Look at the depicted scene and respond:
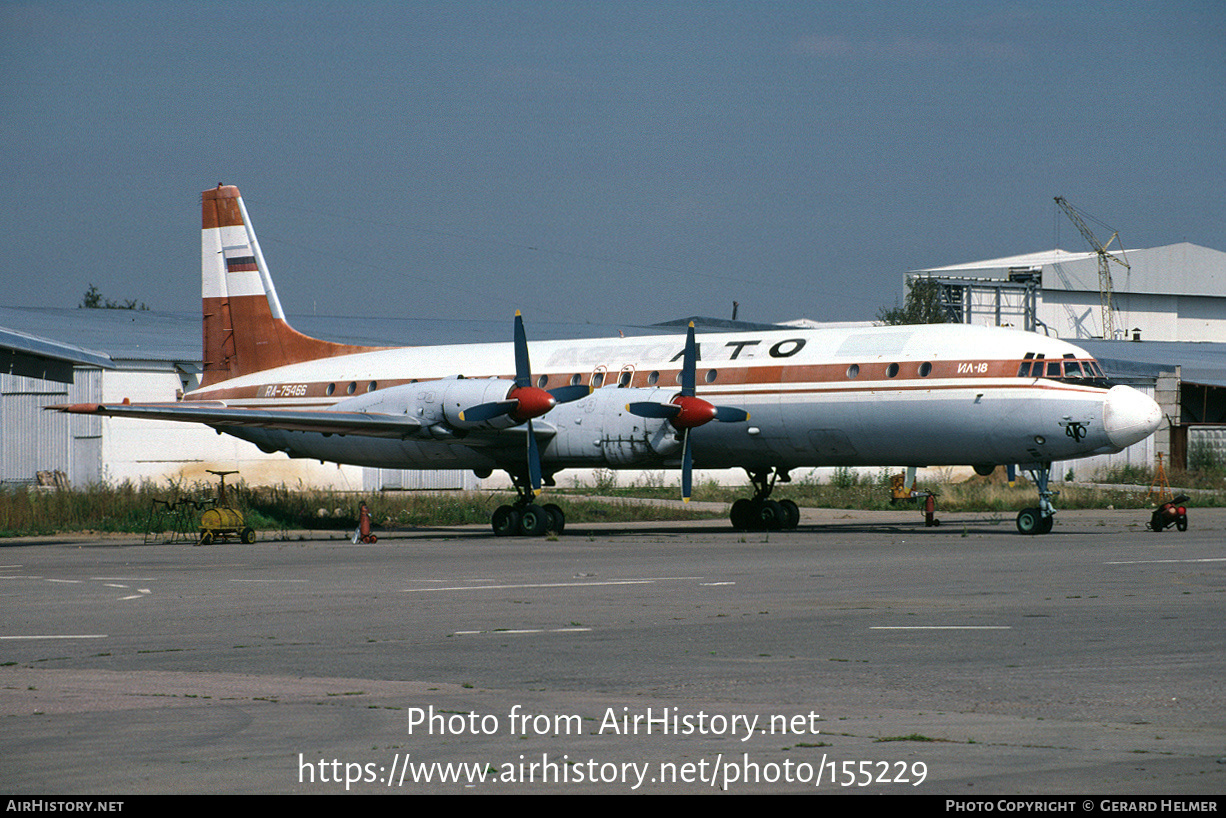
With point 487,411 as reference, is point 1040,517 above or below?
below

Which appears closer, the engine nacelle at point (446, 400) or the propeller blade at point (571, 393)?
the engine nacelle at point (446, 400)

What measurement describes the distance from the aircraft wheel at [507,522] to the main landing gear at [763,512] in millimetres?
5424

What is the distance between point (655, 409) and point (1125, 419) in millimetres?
9770

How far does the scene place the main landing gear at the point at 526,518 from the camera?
99.7 ft

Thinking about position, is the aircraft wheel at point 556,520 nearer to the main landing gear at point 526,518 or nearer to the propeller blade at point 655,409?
the main landing gear at point 526,518

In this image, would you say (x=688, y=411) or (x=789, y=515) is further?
(x=789, y=515)

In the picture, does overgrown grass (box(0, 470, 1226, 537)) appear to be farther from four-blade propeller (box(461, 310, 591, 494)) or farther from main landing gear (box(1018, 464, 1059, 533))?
main landing gear (box(1018, 464, 1059, 533))

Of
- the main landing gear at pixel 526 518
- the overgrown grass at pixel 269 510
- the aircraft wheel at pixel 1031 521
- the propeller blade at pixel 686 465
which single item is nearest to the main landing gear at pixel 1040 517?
the aircraft wheel at pixel 1031 521

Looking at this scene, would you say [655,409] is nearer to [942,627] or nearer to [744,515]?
[744,515]

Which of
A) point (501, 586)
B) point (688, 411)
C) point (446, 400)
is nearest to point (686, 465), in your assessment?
point (688, 411)

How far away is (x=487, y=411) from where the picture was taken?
2967cm

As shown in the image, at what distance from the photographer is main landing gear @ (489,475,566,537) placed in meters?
30.4

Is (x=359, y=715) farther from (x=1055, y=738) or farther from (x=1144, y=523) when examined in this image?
(x=1144, y=523)

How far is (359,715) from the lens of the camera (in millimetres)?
8180
